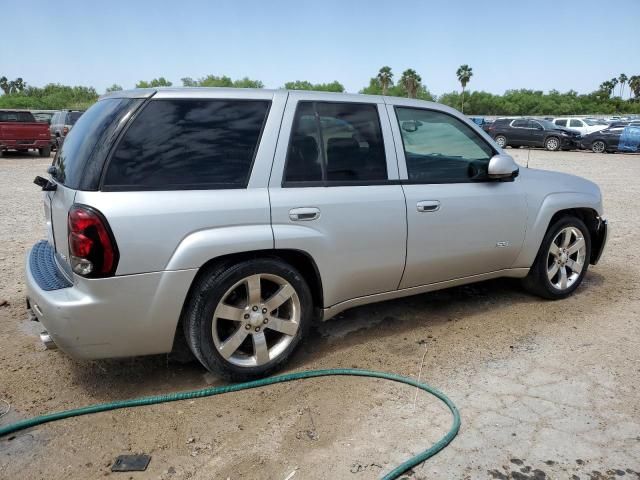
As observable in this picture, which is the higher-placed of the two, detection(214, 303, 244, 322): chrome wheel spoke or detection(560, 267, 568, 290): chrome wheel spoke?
detection(214, 303, 244, 322): chrome wheel spoke

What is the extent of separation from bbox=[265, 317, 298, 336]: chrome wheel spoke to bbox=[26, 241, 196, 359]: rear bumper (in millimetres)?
595

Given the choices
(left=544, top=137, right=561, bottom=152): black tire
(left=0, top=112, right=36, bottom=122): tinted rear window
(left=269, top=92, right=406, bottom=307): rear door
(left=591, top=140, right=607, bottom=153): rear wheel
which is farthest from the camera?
(left=544, top=137, right=561, bottom=152): black tire

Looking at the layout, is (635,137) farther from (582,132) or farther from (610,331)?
(610,331)

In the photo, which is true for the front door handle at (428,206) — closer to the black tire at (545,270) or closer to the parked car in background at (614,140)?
the black tire at (545,270)

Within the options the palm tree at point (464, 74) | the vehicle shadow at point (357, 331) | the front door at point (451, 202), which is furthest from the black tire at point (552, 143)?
the palm tree at point (464, 74)

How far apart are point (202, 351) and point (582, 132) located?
92.0 ft

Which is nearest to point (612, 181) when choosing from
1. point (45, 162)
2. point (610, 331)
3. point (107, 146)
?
point (610, 331)

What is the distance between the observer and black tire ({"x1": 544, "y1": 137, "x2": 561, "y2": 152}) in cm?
2564

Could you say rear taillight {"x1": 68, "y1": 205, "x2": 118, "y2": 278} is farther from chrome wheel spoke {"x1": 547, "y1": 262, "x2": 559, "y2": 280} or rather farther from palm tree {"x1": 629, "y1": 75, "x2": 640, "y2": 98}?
palm tree {"x1": 629, "y1": 75, "x2": 640, "y2": 98}

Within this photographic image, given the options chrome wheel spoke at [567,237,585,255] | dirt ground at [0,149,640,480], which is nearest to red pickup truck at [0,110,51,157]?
dirt ground at [0,149,640,480]

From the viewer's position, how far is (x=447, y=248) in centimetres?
389

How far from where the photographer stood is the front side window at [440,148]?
12.5 feet

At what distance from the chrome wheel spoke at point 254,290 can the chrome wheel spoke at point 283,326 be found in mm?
172

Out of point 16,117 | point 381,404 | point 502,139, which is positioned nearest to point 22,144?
point 16,117
